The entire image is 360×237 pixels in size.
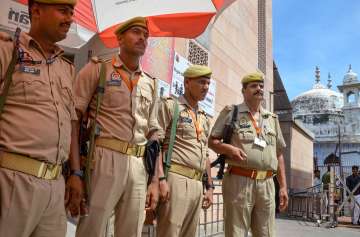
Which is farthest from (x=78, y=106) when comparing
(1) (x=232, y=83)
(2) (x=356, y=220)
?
(2) (x=356, y=220)

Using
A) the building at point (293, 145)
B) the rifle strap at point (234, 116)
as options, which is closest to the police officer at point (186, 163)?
the rifle strap at point (234, 116)

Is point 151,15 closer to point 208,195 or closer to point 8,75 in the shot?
point 208,195

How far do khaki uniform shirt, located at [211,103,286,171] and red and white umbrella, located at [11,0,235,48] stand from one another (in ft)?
3.78

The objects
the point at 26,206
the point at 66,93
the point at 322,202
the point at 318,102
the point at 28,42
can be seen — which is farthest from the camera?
the point at 318,102

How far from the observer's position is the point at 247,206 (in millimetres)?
3312

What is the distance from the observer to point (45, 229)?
74.2 inches

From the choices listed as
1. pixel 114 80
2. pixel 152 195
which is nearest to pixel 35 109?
pixel 114 80

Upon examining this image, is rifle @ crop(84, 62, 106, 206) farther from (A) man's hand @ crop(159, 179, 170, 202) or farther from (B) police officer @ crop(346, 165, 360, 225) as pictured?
(B) police officer @ crop(346, 165, 360, 225)

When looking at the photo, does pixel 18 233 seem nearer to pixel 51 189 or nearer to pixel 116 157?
pixel 51 189

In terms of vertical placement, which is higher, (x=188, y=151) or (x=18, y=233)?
(x=188, y=151)

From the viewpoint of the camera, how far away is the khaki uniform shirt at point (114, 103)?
2447mm

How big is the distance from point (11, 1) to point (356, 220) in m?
10.7

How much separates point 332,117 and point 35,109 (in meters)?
47.0

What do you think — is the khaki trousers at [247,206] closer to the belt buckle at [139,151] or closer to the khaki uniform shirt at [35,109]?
the belt buckle at [139,151]
